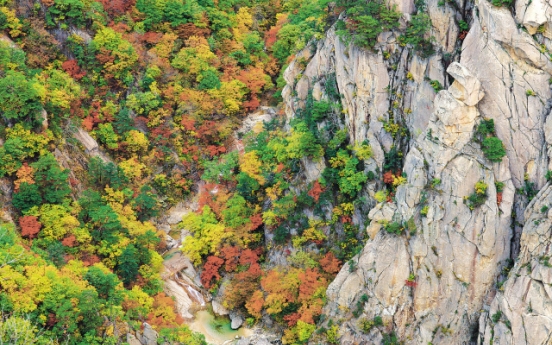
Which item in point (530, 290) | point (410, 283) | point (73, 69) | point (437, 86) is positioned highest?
point (437, 86)

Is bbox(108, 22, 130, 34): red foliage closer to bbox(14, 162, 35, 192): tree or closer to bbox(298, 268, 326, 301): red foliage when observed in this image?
bbox(14, 162, 35, 192): tree

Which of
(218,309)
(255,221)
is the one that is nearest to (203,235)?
(255,221)

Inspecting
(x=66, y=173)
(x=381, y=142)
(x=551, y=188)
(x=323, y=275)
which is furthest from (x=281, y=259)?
(x=551, y=188)

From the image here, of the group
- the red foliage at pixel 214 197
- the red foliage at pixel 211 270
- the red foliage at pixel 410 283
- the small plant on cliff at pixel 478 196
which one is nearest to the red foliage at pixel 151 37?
the red foliage at pixel 214 197

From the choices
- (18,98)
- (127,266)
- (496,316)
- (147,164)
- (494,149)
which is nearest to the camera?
(496,316)

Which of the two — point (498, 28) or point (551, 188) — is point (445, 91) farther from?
point (551, 188)

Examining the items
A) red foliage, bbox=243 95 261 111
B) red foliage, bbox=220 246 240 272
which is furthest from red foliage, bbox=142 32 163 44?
red foliage, bbox=220 246 240 272

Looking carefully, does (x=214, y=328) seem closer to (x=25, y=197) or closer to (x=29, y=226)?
(x=29, y=226)
